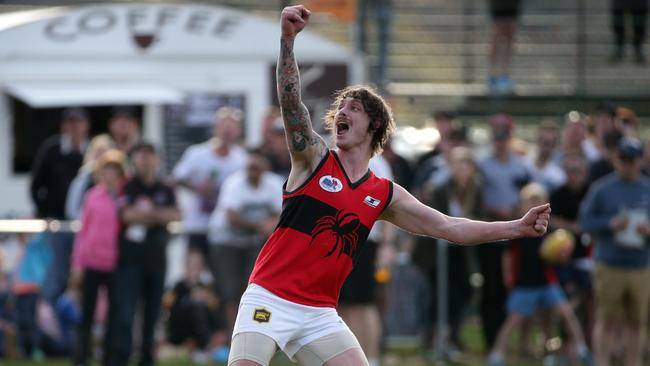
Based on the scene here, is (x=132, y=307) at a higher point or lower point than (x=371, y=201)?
lower

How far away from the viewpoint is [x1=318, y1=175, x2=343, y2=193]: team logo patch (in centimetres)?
721

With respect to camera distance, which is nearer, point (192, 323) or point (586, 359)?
point (192, 323)

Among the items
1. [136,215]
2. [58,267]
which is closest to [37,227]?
[58,267]

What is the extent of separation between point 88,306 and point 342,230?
18.0 feet

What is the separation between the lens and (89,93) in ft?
49.1

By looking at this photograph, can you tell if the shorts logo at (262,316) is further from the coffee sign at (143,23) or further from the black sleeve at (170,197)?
the coffee sign at (143,23)

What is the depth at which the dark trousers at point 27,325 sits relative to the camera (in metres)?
13.0

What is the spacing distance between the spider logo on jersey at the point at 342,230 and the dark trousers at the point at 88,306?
520 centimetres

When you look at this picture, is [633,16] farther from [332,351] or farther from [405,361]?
[332,351]

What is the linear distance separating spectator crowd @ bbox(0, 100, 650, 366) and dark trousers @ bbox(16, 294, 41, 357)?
0.04 ft

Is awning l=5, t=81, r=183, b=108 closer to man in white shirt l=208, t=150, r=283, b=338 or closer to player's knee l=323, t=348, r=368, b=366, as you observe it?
man in white shirt l=208, t=150, r=283, b=338

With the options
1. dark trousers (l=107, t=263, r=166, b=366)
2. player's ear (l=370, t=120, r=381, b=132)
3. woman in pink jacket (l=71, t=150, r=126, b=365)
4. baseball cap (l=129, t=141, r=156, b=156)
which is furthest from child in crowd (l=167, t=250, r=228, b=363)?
player's ear (l=370, t=120, r=381, b=132)

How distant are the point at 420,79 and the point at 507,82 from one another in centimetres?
266

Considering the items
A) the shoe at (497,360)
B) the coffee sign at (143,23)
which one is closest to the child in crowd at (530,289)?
the shoe at (497,360)
